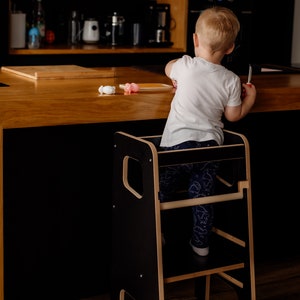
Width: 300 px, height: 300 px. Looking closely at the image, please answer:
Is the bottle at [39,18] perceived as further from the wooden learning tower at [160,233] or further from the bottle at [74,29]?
the wooden learning tower at [160,233]

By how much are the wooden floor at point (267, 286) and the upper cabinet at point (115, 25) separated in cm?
219

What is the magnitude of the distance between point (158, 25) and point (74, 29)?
0.63 metres

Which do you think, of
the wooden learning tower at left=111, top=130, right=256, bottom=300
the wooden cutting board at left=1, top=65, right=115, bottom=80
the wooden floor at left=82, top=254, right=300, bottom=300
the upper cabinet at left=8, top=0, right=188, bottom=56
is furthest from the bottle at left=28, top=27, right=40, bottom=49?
the wooden learning tower at left=111, top=130, right=256, bottom=300

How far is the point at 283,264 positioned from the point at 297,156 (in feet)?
1.60

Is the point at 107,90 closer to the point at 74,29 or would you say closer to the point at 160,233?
the point at 160,233

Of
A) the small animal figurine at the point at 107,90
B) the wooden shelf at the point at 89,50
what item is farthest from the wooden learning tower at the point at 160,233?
the wooden shelf at the point at 89,50

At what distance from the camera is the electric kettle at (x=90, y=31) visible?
479cm

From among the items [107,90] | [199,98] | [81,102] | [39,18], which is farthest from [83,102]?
[39,18]

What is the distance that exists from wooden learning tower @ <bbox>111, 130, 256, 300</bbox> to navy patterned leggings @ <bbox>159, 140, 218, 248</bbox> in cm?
6

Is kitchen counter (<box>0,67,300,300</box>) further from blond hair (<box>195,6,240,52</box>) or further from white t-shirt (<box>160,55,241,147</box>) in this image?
blond hair (<box>195,6,240,52</box>)

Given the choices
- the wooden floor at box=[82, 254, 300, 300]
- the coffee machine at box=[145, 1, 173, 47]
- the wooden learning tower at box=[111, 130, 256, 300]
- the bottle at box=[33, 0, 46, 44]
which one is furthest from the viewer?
the coffee machine at box=[145, 1, 173, 47]

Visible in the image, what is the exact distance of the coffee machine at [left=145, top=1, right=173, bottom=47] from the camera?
5004mm

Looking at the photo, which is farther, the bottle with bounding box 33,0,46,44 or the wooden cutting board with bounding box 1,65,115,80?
the bottle with bounding box 33,0,46,44

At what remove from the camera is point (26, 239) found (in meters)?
2.37
